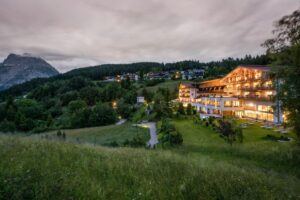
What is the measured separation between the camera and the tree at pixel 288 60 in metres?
12.2

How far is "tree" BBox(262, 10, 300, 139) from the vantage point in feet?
39.9

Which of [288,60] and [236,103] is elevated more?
[288,60]

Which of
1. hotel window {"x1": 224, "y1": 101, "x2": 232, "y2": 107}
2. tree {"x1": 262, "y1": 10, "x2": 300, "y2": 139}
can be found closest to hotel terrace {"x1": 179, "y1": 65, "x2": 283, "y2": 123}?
hotel window {"x1": 224, "y1": 101, "x2": 232, "y2": 107}

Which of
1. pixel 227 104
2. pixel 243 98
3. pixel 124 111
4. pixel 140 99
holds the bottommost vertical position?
pixel 124 111

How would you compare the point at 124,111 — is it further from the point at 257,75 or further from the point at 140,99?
the point at 257,75

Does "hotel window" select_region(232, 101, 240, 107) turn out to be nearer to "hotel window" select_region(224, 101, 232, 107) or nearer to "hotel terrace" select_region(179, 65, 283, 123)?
"hotel terrace" select_region(179, 65, 283, 123)

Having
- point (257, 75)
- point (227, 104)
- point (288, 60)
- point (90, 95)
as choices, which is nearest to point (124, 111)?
point (90, 95)

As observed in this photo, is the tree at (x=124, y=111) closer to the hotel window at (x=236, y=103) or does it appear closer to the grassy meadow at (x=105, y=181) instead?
the hotel window at (x=236, y=103)

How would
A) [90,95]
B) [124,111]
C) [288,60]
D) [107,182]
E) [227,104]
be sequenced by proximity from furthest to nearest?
1. [90,95]
2. [124,111]
3. [227,104]
4. [288,60]
5. [107,182]

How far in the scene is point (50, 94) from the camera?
131 meters

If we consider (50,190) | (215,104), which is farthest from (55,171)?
(215,104)

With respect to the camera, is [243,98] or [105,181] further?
[243,98]

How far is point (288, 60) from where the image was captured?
13312 millimetres

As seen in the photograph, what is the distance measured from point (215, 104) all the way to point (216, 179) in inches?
2092
